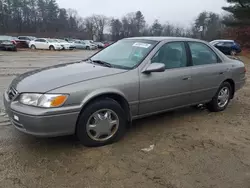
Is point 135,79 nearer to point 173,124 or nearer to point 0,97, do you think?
point 173,124

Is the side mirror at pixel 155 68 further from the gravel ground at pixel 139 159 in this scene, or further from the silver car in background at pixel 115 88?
the gravel ground at pixel 139 159

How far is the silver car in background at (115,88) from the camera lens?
3.18 m

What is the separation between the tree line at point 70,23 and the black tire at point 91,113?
65.3 metres

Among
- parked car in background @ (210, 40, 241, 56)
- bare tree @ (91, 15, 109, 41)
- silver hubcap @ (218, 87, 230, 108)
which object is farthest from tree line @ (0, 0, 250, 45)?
silver hubcap @ (218, 87, 230, 108)

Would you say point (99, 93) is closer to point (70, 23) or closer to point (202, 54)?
point (202, 54)

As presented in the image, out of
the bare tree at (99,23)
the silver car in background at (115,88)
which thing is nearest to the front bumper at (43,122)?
the silver car in background at (115,88)

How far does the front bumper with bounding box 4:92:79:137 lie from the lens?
309 centimetres

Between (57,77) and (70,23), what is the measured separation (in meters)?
87.1

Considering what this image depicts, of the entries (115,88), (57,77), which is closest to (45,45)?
(57,77)

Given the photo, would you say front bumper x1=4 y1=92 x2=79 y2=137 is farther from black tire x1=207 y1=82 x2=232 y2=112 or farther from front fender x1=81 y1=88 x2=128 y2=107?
black tire x1=207 y1=82 x2=232 y2=112

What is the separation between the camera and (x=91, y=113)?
134 inches

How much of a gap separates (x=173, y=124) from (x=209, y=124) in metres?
0.66

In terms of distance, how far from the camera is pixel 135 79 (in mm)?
3766

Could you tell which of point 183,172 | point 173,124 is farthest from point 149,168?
point 173,124
